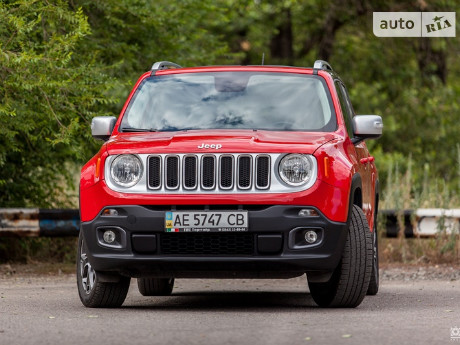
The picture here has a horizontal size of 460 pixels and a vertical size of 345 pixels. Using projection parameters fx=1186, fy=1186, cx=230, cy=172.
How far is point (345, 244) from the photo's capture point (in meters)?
9.03

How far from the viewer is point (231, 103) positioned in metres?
9.88

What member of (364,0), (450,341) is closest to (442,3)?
(364,0)

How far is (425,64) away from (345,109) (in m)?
19.0

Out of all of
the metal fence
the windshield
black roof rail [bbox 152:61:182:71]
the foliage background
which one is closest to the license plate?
the windshield

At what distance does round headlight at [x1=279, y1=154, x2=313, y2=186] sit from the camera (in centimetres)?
877

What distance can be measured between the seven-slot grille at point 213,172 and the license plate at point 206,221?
194mm

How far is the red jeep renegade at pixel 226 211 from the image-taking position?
8.72m

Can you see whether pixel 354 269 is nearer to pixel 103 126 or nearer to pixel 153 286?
pixel 103 126

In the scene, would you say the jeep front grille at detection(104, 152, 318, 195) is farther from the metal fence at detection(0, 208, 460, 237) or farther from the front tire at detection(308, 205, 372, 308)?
the metal fence at detection(0, 208, 460, 237)

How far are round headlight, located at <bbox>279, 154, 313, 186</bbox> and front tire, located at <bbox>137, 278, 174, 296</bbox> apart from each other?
2.56 meters

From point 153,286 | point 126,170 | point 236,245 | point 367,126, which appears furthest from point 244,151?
point 153,286

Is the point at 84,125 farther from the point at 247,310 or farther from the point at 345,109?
the point at 247,310

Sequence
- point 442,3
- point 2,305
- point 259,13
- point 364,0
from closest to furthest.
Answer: point 2,305
point 442,3
point 364,0
point 259,13

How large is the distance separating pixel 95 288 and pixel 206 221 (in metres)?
1.25
